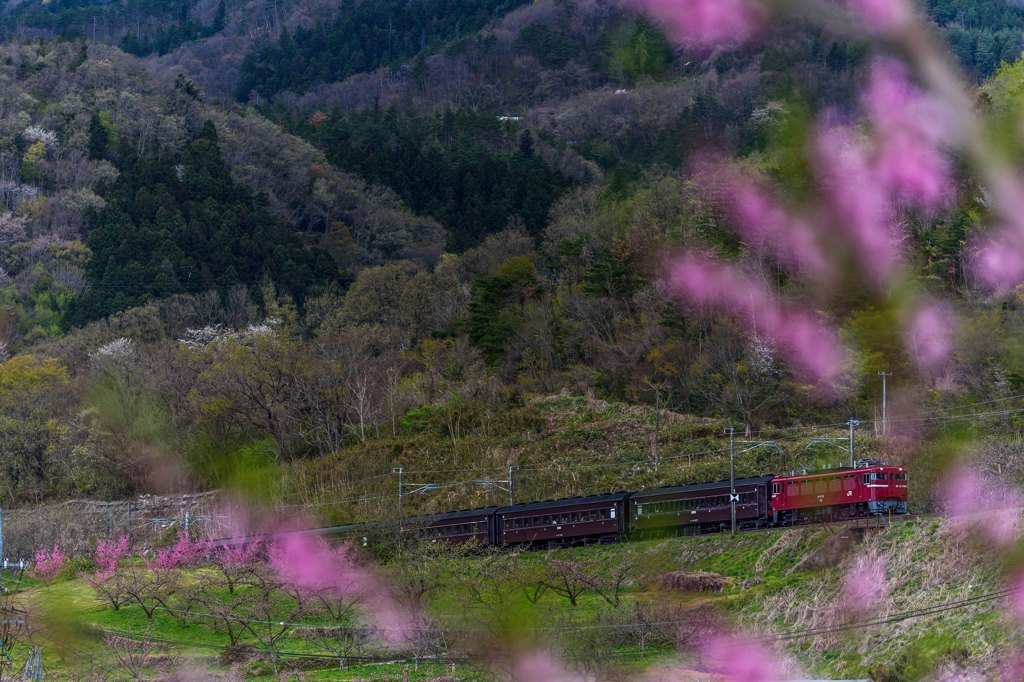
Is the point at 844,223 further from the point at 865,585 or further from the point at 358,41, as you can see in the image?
the point at 358,41

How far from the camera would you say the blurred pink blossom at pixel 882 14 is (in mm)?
3037

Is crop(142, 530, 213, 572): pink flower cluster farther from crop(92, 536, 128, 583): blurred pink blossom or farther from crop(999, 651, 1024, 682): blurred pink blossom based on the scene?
crop(999, 651, 1024, 682): blurred pink blossom

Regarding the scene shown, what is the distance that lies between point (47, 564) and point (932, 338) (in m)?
21.9

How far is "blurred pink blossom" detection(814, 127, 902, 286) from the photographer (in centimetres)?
1410

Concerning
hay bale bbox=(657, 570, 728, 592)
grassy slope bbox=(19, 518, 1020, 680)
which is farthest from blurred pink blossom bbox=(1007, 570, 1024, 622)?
hay bale bbox=(657, 570, 728, 592)

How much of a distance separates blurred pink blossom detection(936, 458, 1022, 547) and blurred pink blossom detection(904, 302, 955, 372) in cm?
239

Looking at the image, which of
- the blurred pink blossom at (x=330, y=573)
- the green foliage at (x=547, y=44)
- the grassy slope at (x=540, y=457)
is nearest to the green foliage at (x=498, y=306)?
the grassy slope at (x=540, y=457)

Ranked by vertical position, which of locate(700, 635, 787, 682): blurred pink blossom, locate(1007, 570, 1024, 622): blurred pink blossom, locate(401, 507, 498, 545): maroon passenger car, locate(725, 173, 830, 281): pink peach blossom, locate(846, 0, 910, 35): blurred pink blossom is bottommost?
locate(401, 507, 498, 545): maroon passenger car

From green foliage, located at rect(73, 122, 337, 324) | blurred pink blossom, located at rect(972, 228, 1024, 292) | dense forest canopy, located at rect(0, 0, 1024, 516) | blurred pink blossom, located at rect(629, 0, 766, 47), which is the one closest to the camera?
blurred pink blossom, located at rect(629, 0, 766, 47)

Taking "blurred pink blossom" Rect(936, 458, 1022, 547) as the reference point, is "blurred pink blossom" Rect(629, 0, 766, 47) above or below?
above

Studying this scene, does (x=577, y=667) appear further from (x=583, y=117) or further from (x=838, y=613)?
(x=583, y=117)

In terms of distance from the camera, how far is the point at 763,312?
1752 inches

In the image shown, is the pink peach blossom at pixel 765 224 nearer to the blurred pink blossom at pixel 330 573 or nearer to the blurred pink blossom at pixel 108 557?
the blurred pink blossom at pixel 330 573

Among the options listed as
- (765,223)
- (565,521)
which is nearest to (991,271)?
(765,223)
